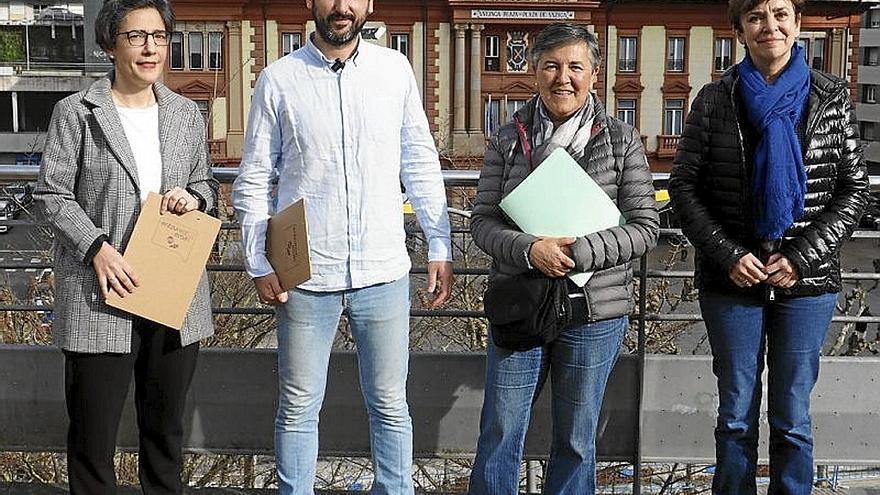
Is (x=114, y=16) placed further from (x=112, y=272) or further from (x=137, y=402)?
(x=137, y=402)

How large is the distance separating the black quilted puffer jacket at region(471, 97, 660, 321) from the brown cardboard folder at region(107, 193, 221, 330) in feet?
2.69

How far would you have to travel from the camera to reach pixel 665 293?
26.5 ft

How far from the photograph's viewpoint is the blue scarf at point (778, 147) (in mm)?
3172

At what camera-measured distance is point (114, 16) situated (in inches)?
123

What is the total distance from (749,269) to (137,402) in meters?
1.86

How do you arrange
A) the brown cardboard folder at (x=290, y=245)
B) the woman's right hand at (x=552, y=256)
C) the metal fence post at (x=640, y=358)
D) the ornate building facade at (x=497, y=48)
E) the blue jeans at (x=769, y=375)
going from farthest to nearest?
the ornate building facade at (x=497, y=48) < the metal fence post at (x=640, y=358) < the blue jeans at (x=769, y=375) < the woman's right hand at (x=552, y=256) < the brown cardboard folder at (x=290, y=245)

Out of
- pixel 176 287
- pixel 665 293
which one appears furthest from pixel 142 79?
pixel 665 293

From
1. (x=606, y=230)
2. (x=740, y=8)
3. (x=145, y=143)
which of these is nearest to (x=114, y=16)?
(x=145, y=143)

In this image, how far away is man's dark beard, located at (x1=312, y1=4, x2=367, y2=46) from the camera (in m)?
3.05

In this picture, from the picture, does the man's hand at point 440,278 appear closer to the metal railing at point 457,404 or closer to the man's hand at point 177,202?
the man's hand at point 177,202

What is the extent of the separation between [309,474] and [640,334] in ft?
4.96

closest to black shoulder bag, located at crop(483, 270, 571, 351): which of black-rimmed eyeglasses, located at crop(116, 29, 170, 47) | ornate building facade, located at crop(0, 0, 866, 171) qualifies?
black-rimmed eyeglasses, located at crop(116, 29, 170, 47)

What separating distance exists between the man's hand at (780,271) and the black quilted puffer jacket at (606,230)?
1.19 ft

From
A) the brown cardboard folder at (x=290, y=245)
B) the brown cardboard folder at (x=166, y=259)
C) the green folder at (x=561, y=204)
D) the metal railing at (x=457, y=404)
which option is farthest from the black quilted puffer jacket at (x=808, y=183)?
the brown cardboard folder at (x=166, y=259)
